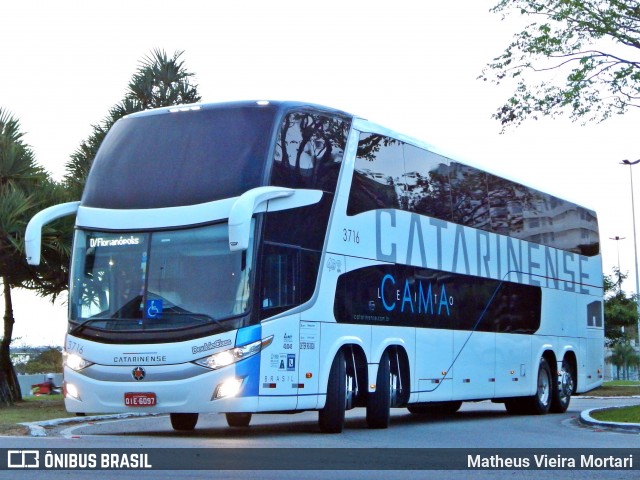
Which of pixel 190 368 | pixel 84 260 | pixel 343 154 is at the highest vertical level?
pixel 343 154

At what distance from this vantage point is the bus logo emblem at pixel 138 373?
15.1m

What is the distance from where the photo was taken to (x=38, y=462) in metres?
11.8

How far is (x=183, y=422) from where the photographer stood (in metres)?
18.1

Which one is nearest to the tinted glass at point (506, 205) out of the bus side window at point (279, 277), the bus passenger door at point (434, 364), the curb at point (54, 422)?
the bus passenger door at point (434, 364)

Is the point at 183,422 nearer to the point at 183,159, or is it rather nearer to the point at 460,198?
the point at 183,159

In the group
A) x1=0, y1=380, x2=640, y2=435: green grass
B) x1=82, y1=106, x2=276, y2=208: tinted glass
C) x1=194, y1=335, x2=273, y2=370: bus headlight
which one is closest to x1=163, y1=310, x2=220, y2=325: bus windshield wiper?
x1=194, y1=335, x2=273, y2=370: bus headlight

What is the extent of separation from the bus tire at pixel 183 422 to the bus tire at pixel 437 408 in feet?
23.8

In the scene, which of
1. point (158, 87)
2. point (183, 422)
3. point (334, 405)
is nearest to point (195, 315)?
point (334, 405)

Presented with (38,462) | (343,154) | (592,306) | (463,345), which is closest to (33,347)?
(592,306)

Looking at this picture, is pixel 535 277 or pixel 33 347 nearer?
pixel 535 277

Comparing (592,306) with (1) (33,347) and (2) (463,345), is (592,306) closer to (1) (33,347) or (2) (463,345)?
(2) (463,345)

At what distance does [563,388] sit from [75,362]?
543 inches

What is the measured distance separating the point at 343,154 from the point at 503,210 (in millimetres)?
6998

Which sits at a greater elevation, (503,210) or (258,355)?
(503,210)
